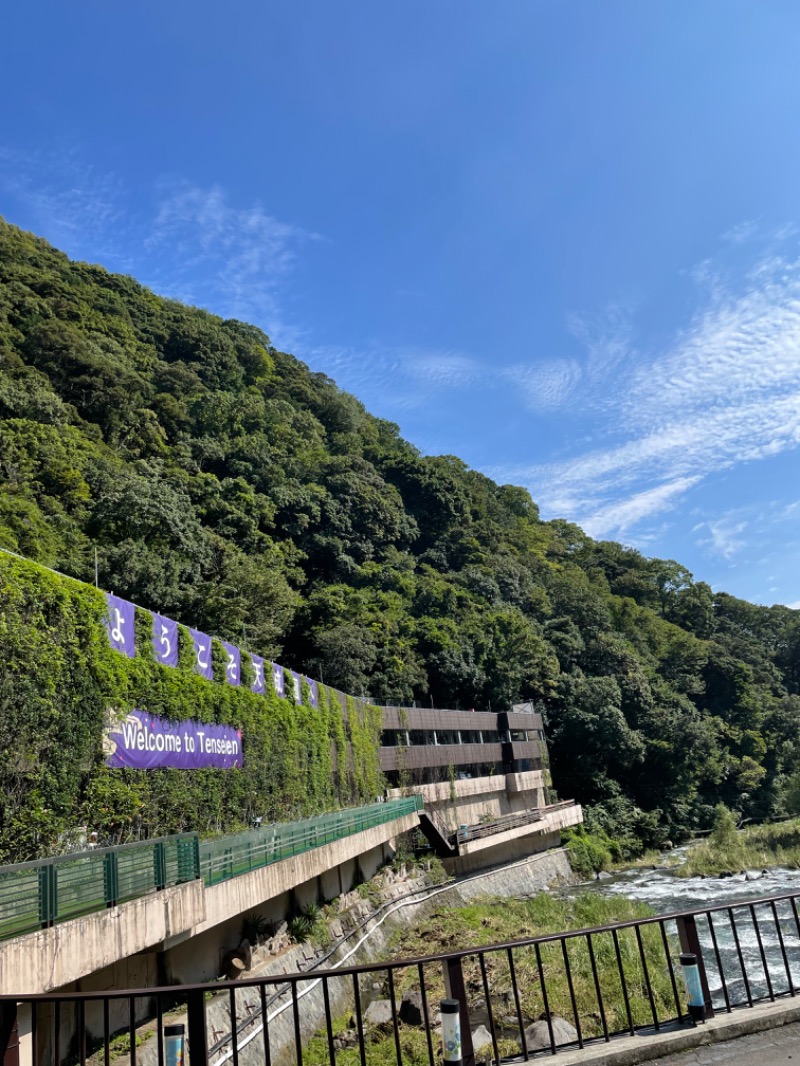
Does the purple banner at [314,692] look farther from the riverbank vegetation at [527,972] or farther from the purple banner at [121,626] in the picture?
the purple banner at [121,626]

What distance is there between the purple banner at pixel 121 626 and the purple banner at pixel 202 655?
2.58 m

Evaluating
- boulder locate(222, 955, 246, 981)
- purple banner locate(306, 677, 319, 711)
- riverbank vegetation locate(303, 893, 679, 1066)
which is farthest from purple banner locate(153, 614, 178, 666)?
purple banner locate(306, 677, 319, 711)

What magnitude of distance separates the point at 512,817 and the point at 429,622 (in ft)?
53.2

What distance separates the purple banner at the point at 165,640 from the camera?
571 inches

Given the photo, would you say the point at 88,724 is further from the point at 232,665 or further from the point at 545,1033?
the point at 545,1033

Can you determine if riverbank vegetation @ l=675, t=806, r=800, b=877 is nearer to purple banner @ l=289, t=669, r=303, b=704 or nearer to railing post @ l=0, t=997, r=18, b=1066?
purple banner @ l=289, t=669, r=303, b=704

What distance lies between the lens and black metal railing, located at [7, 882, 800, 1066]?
14.8 ft

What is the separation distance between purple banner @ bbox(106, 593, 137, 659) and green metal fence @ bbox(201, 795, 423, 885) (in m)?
4.23

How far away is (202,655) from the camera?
16406 millimetres

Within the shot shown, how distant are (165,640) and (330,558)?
35.8 m

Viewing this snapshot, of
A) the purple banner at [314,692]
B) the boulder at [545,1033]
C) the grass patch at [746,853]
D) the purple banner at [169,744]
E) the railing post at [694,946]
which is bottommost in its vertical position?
the grass patch at [746,853]

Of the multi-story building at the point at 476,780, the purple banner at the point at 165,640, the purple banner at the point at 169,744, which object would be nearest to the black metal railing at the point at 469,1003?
the purple banner at the point at 169,744

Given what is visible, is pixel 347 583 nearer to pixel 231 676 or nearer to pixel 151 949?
pixel 231 676

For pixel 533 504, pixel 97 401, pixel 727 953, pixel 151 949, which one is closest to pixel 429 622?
pixel 97 401
